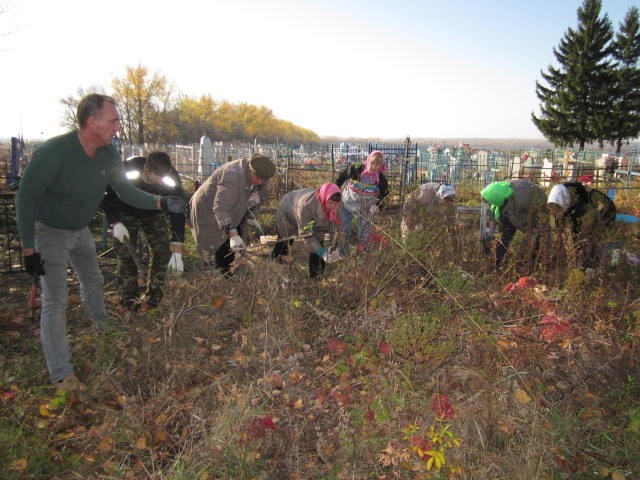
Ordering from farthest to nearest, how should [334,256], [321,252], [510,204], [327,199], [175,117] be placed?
1. [175,117]
2. [510,204]
3. [321,252]
4. [327,199]
5. [334,256]

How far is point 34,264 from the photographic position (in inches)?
91.3

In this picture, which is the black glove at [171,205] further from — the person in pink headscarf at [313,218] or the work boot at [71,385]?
the work boot at [71,385]

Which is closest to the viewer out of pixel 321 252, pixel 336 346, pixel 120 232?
pixel 336 346

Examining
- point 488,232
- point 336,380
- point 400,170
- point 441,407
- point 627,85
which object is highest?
point 627,85

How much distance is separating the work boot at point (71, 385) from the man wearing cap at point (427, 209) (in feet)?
7.49

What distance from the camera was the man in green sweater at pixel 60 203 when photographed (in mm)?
2311

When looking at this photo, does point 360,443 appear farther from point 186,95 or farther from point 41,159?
point 186,95

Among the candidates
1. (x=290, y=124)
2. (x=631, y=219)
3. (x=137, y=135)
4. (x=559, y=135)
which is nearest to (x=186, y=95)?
(x=137, y=135)

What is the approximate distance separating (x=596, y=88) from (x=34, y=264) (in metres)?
41.0

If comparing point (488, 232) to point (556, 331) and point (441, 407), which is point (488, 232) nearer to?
point (556, 331)

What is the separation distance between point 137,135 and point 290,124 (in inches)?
1566

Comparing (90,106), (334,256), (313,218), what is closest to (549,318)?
(334,256)

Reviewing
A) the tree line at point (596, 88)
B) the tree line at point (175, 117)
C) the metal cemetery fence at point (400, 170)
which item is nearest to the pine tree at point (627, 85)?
the tree line at point (596, 88)

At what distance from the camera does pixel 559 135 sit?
118ft
